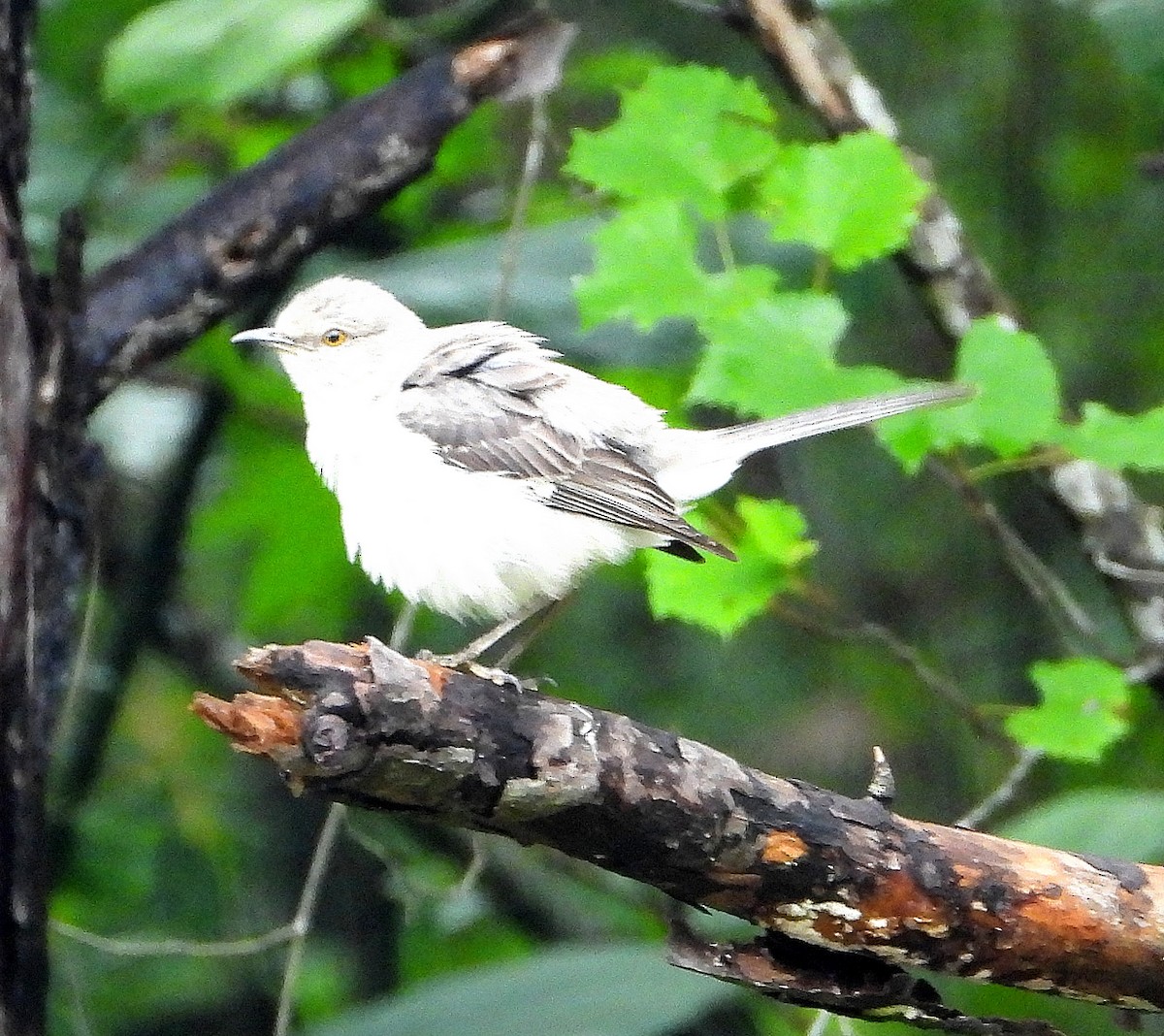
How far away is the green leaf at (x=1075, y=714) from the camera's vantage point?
4453 mm

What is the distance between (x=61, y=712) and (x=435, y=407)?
131 centimetres

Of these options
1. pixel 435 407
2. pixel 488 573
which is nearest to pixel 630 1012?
pixel 488 573

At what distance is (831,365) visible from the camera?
420 cm

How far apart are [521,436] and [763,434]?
24.5 inches

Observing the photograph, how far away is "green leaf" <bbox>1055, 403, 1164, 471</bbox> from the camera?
13.7 feet

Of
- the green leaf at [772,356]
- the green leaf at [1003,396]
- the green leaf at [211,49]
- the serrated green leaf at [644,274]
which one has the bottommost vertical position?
the green leaf at [1003,396]

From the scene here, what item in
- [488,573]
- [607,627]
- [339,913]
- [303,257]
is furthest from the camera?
[607,627]

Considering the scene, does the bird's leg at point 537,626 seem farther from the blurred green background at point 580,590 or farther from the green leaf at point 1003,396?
the green leaf at point 1003,396

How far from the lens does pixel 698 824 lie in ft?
9.73

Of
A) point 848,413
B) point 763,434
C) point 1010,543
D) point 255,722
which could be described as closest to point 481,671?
point 255,722

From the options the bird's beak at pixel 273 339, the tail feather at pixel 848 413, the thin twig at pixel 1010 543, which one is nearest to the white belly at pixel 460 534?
the tail feather at pixel 848 413

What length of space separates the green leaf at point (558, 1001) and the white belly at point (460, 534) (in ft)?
4.54

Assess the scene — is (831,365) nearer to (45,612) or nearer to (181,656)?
(45,612)

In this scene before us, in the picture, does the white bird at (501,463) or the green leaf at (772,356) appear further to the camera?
the green leaf at (772,356)
